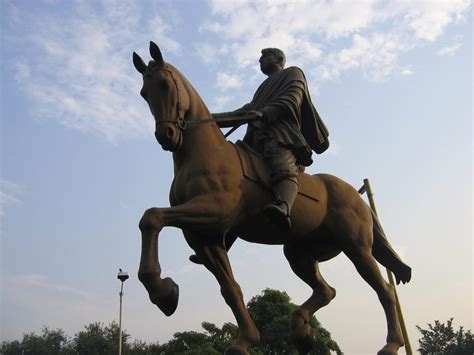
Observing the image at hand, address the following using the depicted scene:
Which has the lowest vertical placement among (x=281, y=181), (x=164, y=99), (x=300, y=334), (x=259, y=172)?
(x=300, y=334)

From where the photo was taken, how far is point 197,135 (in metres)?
5.85

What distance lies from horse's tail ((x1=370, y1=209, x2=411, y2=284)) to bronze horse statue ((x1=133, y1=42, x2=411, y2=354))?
44 millimetres

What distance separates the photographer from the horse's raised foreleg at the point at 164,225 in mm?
4824

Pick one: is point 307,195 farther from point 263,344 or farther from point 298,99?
point 263,344

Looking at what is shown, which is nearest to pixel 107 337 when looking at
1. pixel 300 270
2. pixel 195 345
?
pixel 195 345

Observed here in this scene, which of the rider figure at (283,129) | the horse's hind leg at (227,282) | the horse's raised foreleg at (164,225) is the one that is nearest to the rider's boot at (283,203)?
the rider figure at (283,129)

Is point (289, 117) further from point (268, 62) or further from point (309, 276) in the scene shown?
point (309, 276)

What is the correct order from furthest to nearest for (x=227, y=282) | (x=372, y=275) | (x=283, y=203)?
(x=372, y=275) → (x=227, y=282) → (x=283, y=203)

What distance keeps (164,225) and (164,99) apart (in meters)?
1.43

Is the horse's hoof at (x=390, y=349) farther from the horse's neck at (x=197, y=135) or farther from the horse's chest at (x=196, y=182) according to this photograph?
the horse's neck at (x=197, y=135)

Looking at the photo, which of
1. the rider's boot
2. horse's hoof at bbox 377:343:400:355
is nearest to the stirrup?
the rider's boot

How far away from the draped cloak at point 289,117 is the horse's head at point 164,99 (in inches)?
45.3

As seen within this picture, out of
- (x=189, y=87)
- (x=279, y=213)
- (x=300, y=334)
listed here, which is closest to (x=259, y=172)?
(x=279, y=213)

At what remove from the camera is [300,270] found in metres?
6.98
